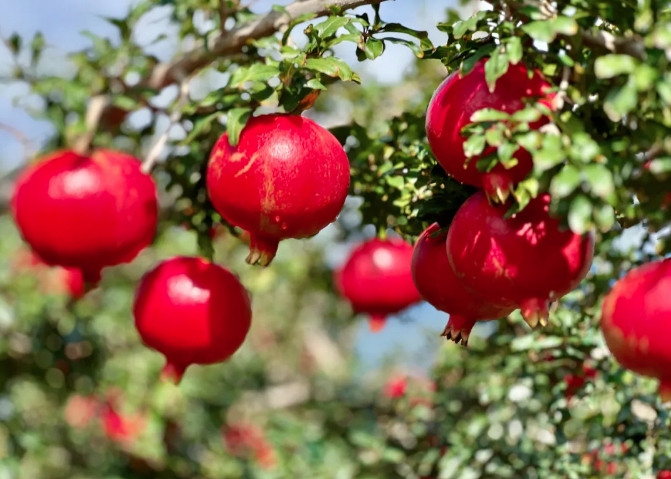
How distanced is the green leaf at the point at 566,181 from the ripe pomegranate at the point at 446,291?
0.89 ft

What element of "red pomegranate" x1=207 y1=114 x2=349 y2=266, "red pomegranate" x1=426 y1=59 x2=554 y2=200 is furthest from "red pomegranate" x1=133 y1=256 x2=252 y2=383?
"red pomegranate" x1=426 y1=59 x2=554 y2=200

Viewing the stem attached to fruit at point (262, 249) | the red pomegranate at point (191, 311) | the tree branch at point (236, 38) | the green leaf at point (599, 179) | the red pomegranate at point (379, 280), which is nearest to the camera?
the green leaf at point (599, 179)

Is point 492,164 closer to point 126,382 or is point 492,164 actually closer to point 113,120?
point 113,120

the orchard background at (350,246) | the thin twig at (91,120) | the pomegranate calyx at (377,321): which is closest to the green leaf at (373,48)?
the orchard background at (350,246)

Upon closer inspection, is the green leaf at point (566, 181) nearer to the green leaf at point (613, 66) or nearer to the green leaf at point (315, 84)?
the green leaf at point (613, 66)

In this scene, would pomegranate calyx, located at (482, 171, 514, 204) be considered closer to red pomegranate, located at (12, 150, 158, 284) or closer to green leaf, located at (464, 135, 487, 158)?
green leaf, located at (464, 135, 487, 158)

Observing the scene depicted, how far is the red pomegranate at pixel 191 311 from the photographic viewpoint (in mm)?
1353

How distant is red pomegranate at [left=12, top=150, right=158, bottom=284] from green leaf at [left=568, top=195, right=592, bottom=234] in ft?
2.63

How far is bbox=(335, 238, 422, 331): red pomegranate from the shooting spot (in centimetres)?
232

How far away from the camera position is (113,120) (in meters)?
1.95

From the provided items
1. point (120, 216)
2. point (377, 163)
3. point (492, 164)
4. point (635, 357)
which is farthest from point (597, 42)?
point (120, 216)

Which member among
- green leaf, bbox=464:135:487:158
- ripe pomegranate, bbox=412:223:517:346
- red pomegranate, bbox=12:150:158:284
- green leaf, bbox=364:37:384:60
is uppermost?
green leaf, bbox=464:135:487:158

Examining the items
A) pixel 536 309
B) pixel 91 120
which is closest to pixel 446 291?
pixel 536 309

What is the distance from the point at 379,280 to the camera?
7.63ft
